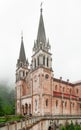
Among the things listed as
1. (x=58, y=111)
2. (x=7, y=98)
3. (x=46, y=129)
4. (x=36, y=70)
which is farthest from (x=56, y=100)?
(x=7, y=98)

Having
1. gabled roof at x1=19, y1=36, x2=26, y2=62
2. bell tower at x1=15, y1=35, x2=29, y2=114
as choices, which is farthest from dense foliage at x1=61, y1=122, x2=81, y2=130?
gabled roof at x1=19, y1=36, x2=26, y2=62

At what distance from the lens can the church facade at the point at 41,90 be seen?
6912 cm

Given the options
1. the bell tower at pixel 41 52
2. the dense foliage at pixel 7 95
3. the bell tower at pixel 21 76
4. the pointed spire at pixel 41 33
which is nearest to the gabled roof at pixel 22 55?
the bell tower at pixel 21 76

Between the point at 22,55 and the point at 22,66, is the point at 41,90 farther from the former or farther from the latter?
the point at 22,55

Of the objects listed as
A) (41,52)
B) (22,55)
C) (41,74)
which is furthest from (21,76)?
(41,52)

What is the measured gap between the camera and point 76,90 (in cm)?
9062

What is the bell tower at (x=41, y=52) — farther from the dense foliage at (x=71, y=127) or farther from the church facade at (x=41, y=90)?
the dense foliage at (x=71, y=127)

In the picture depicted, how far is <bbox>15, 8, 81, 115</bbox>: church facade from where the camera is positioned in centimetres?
6912

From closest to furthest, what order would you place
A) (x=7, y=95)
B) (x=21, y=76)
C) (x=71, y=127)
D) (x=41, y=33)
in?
(x=71, y=127) < (x=41, y=33) < (x=21, y=76) < (x=7, y=95)

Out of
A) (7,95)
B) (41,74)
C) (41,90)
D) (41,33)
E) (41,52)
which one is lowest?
(41,90)

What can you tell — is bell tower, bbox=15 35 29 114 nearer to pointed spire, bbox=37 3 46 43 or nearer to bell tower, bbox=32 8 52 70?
bell tower, bbox=32 8 52 70

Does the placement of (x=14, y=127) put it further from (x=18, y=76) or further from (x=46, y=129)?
(x=18, y=76)

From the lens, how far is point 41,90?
6856cm

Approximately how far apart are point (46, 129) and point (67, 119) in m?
7.71
